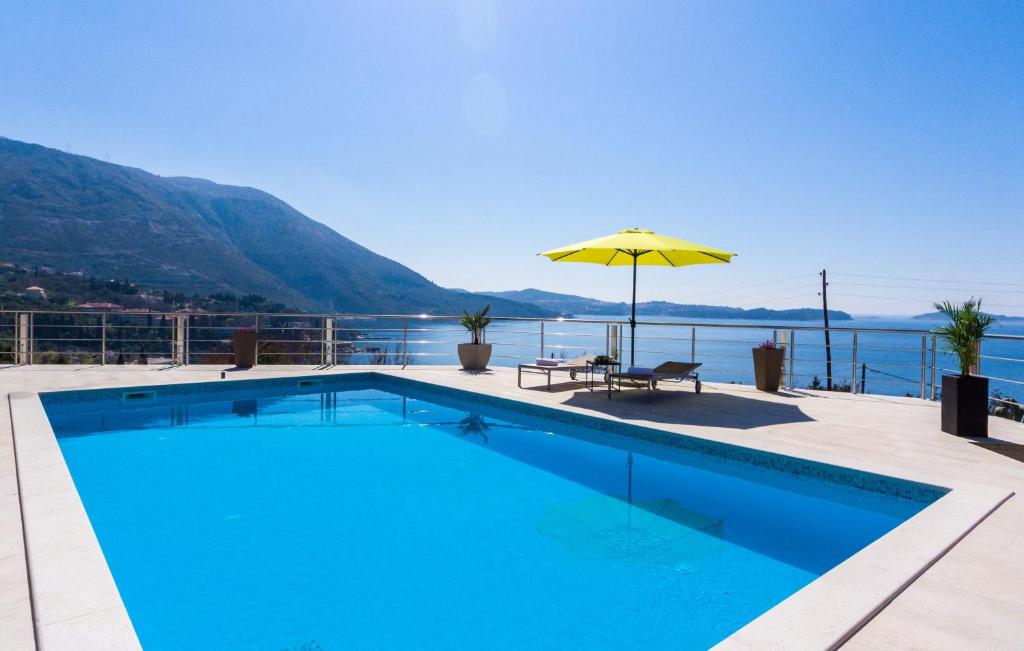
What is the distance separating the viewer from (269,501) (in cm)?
372

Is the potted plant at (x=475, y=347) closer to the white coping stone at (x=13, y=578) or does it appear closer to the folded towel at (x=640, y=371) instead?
the folded towel at (x=640, y=371)

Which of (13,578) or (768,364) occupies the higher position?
(768,364)

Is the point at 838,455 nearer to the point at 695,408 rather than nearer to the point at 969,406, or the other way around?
the point at 969,406

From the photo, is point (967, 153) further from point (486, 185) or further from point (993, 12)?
point (486, 185)

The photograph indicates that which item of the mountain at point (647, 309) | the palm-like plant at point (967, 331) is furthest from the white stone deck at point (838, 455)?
the mountain at point (647, 309)

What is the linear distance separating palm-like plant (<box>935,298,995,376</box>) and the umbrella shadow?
1.29 meters

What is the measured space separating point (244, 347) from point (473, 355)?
3590 mm

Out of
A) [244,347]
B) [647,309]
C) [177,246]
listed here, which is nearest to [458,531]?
[244,347]

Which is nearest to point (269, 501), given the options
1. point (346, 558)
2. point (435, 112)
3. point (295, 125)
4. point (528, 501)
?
point (346, 558)

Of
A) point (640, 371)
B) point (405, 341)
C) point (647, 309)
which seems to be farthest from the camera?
point (647, 309)

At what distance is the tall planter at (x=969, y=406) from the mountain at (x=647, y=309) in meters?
31.5

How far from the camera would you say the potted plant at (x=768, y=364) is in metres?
7.00

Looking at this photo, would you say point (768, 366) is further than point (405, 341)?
No

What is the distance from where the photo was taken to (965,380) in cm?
462
